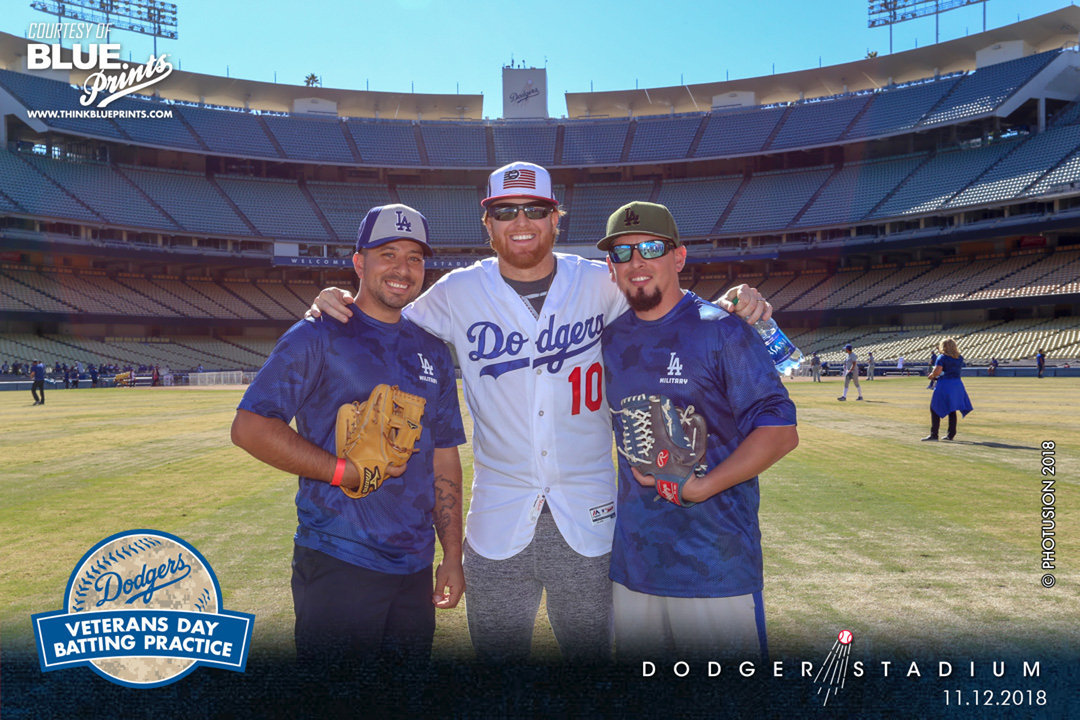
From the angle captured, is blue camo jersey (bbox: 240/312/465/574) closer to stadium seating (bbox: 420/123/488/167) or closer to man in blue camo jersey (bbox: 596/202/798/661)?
man in blue camo jersey (bbox: 596/202/798/661)

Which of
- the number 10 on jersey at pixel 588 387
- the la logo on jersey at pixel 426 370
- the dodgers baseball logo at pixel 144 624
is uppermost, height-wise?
the la logo on jersey at pixel 426 370

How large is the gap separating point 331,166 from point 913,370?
51.1 meters

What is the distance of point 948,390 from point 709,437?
42.3ft

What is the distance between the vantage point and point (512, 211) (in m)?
3.70

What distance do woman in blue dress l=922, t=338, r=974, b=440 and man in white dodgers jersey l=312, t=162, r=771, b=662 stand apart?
494 inches

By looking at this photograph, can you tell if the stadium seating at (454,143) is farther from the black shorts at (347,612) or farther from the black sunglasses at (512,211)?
the black shorts at (347,612)

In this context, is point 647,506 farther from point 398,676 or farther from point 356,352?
point 356,352

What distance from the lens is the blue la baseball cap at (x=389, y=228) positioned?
11.6ft

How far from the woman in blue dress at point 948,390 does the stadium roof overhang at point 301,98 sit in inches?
2429

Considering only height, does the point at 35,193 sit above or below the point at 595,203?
below

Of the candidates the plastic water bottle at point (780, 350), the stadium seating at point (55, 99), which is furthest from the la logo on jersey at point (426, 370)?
the stadium seating at point (55, 99)

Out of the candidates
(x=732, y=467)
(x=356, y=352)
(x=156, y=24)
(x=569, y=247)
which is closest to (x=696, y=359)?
(x=732, y=467)

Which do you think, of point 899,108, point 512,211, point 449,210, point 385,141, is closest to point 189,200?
point 385,141

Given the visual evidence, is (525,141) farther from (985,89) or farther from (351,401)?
(351,401)
